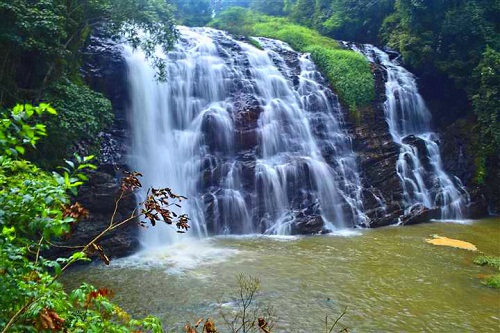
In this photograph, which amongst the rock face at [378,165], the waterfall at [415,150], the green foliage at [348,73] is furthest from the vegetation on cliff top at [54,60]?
Result: the waterfall at [415,150]

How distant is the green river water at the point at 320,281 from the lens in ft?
21.4

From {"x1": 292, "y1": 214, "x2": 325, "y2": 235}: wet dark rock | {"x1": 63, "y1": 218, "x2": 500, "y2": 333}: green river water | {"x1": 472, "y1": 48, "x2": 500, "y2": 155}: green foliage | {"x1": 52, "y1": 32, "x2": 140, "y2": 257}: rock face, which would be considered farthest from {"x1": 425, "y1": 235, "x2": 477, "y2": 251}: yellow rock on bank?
{"x1": 52, "y1": 32, "x2": 140, "y2": 257}: rock face

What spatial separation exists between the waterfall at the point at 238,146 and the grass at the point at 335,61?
115 centimetres

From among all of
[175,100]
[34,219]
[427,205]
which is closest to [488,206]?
[427,205]

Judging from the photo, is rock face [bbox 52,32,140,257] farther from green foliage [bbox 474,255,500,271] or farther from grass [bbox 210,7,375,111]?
grass [bbox 210,7,375,111]

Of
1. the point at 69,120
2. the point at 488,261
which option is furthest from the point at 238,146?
the point at 488,261

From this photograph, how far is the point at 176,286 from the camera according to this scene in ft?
25.5

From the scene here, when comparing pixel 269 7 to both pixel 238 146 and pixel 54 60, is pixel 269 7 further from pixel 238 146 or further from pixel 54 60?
pixel 54 60

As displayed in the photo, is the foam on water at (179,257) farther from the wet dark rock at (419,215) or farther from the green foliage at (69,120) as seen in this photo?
Answer: the wet dark rock at (419,215)

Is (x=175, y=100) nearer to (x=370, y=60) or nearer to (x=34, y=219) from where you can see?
(x=370, y=60)

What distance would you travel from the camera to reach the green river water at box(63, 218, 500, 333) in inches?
257

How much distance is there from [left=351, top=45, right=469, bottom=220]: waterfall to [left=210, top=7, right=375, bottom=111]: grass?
1.27 m

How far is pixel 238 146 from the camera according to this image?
574 inches

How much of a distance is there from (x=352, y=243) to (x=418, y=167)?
283 inches
